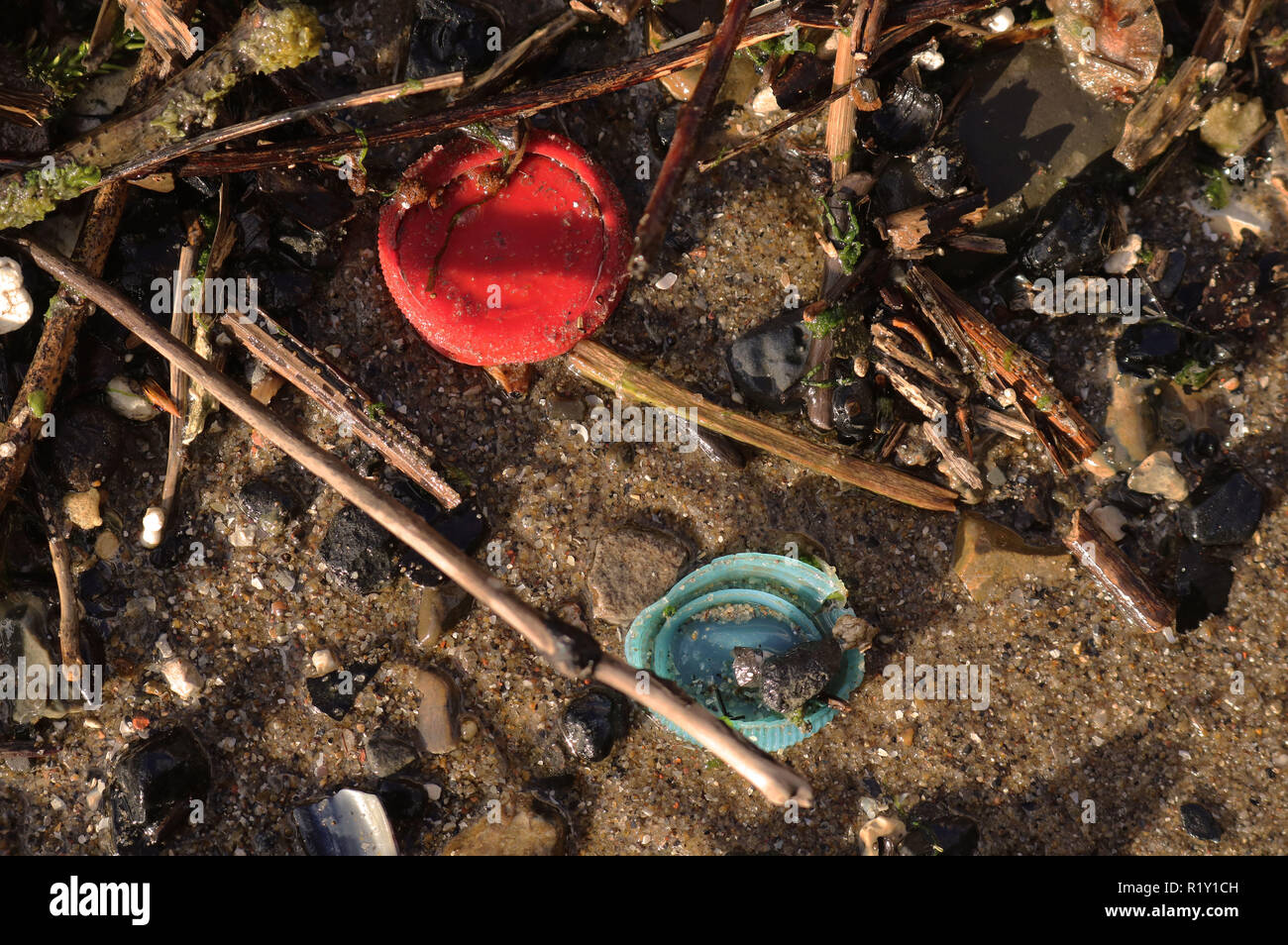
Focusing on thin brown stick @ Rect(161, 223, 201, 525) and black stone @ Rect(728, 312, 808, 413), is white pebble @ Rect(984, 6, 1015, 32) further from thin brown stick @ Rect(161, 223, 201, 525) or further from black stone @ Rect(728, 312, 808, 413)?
thin brown stick @ Rect(161, 223, 201, 525)

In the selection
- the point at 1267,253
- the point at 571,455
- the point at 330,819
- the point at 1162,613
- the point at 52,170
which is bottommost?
the point at 330,819

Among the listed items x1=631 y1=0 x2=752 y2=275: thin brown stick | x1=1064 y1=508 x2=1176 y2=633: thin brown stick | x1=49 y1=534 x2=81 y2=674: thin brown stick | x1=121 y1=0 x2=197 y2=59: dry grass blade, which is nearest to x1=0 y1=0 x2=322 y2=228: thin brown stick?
x1=121 y1=0 x2=197 y2=59: dry grass blade

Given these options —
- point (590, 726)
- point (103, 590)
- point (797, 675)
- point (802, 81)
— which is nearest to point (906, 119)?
point (802, 81)

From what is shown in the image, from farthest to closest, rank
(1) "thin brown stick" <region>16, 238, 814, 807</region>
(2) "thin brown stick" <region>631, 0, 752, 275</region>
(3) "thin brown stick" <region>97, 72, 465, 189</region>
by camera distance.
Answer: (3) "thin brown stick" <region>97, 72, 465, 189</region> < (2) "thin brown stick" <region>631, 0, 752, 275</region> < (1) "thin brown stick" <region>16, 238, 814, 807</region>

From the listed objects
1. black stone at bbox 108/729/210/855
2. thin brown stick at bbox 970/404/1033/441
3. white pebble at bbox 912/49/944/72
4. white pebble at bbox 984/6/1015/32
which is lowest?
black stone at bbox 108/729/210/855

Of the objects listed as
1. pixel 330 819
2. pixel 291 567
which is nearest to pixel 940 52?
pixel 291 567

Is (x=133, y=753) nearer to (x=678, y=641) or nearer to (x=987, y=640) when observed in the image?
(x=678, y=641)

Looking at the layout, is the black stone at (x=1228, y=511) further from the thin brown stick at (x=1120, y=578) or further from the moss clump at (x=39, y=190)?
the moss clump at (x=39, y=190)
